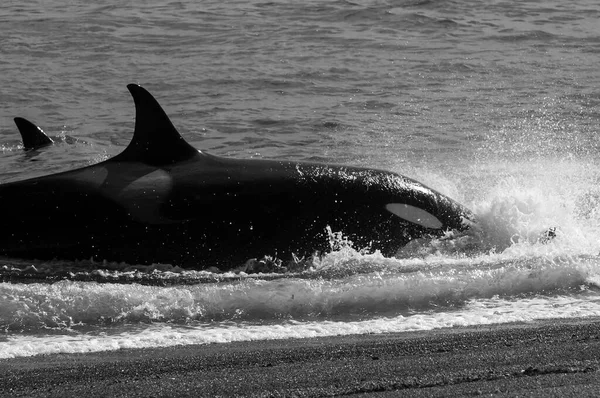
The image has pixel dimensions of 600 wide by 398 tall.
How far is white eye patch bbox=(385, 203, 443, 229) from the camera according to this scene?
32.8 ft

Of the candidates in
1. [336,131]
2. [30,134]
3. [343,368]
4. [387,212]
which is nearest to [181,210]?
[387,212]

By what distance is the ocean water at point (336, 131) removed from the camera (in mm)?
7938

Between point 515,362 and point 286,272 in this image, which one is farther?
point 286,272

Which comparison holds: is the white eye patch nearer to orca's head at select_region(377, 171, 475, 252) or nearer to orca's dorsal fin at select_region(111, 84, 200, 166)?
orca's head at select_region(377, 171, 475, 252)

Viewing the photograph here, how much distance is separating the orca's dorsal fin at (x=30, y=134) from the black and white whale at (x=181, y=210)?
482 cm

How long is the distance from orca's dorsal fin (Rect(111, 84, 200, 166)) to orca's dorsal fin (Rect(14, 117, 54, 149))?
4979 mm

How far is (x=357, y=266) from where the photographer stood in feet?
31.0

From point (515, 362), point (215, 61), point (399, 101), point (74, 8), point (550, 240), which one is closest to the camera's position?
point (515, 362)

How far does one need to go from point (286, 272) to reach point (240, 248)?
505 millimetres

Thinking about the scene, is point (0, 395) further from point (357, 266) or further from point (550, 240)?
point (550, 240)

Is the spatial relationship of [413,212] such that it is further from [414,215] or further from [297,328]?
[297,328]

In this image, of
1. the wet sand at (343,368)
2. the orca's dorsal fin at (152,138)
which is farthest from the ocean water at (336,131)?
the orca's dorsal fin at (152,138)

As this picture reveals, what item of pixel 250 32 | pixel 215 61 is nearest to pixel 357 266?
pixel 215 61

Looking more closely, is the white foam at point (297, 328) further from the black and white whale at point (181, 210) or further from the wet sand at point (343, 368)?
the black and white whale at point (181, 210)
